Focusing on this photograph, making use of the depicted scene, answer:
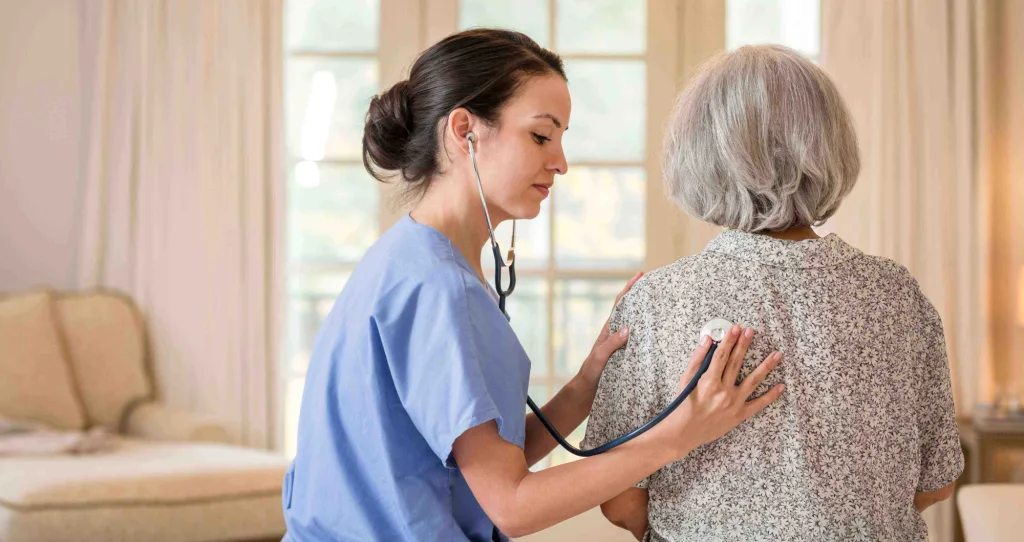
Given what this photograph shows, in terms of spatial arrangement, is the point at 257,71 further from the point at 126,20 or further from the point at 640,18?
the point at 640,18

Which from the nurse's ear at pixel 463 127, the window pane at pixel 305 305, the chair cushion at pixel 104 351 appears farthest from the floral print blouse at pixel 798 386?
the chair cushion at pixel 104 351

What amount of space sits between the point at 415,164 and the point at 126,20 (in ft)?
10.2

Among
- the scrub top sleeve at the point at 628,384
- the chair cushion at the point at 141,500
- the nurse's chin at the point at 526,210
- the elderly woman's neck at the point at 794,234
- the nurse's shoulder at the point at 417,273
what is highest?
the nurse's chin at the point at 526,210

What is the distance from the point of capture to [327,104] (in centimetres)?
409

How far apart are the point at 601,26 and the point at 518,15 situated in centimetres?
35

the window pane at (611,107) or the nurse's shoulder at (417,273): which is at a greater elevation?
the window pane at (611,107)

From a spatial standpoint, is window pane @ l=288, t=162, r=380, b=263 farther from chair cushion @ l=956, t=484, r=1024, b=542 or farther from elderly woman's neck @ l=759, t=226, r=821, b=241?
elderly woman's neck @ l=759, t=226, r=821, b=241

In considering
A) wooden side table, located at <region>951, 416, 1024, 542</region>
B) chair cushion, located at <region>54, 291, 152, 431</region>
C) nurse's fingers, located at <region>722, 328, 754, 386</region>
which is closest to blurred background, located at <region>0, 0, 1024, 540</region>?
chair cushion, located at <region>54, 291, 152, 431</region>

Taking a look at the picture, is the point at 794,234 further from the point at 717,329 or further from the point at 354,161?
the point at 354,161

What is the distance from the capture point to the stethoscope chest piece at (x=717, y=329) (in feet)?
3.86

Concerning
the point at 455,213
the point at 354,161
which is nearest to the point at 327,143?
the point at 354,161

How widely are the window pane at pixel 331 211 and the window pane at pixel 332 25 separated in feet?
1.68

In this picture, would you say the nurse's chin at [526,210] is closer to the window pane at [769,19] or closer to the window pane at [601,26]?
the window pane at [601,26]

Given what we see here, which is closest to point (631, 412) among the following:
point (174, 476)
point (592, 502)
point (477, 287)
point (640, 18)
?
point (592, 502)
